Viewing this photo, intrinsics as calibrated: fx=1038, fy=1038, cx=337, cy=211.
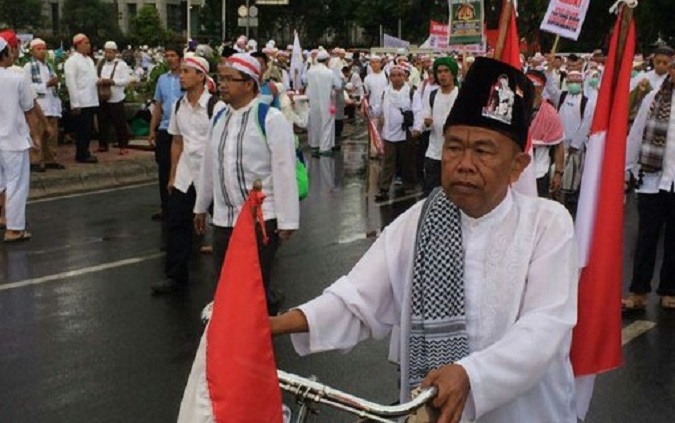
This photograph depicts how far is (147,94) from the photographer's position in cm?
1994

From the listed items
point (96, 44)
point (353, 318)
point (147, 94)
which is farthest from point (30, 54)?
point (96, 44)

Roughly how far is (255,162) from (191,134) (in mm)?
2138

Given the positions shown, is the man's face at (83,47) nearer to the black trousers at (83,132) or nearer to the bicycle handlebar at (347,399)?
the black trousers at (83,132)

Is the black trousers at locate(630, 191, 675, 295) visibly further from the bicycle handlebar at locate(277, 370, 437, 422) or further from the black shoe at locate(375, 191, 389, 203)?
the bicycle handlebar at locate(277, 370, 437, 422)

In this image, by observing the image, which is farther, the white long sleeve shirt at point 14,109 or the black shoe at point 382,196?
the black shoe at point 382,196

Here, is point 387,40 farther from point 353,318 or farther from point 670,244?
point 353,318

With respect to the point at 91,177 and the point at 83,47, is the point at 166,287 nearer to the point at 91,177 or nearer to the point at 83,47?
the point at 91,177

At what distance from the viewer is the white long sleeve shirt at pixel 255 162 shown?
634 centimetres

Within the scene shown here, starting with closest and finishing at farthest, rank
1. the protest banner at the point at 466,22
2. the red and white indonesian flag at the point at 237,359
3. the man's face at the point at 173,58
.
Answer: the red and white indonesian flag at the point at 237,359
the protest banner at the point at 466,22
the man's face at the point at 173,58

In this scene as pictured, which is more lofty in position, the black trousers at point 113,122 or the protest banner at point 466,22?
the protest banner at point 466,22

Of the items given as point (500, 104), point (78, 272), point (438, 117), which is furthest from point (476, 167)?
point (438, 117)

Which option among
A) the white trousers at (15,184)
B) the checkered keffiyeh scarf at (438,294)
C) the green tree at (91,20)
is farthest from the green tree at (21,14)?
the checkered keffiyeh scarf at (438,294)

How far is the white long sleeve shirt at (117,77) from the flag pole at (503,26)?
43.6ft

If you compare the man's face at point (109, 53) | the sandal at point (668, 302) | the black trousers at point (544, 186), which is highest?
the man's face at point (109, 53)
